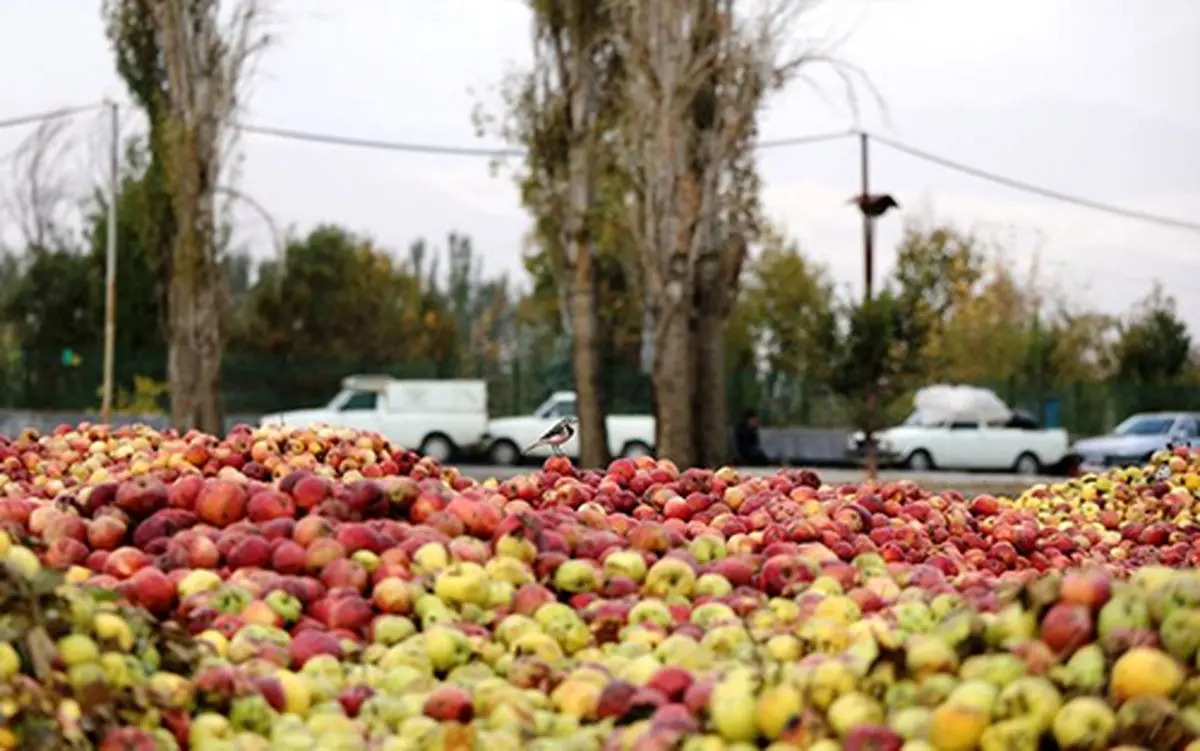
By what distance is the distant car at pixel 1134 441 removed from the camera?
35.2 meters

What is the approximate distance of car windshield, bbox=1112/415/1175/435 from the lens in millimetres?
37188

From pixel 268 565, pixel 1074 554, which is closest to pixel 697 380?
pixel 1074 554

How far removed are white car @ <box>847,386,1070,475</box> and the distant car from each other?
174 centimetres

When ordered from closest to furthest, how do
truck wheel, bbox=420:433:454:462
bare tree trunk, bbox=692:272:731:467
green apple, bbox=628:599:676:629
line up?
green apple, bbox=628:599:676:629 < bare tree trunk, bbox=692:272:731:467 < truck wheel, bbox=420:433:454:462

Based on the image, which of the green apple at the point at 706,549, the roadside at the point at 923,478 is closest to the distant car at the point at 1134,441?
the roadside at the point at 923,478

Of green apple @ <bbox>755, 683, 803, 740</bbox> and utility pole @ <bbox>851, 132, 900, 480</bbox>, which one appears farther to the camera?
utility pole @ <bbox>851, 132, 900, 480</bbox>

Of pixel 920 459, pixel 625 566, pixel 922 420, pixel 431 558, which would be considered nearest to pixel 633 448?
pixel 920 459

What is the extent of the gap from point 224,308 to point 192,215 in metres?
1.77

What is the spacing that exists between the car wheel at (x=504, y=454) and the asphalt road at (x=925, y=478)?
893 millimetres

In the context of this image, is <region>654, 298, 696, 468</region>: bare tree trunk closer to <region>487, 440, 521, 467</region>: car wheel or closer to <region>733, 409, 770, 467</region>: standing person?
<region>733, 409, 770, 467</region>: standing person

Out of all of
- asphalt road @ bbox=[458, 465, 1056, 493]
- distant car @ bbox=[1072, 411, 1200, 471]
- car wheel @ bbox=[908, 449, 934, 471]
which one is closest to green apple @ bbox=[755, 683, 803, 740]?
asphalt road @ bbox=[458, 465, 1056, 493]

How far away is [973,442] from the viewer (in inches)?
1528

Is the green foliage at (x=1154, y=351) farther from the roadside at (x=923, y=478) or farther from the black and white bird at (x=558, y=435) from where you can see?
the black and white bird at (x=558, y=435)

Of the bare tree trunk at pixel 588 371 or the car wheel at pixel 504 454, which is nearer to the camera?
the bare tree trunk at pixel 588 371
